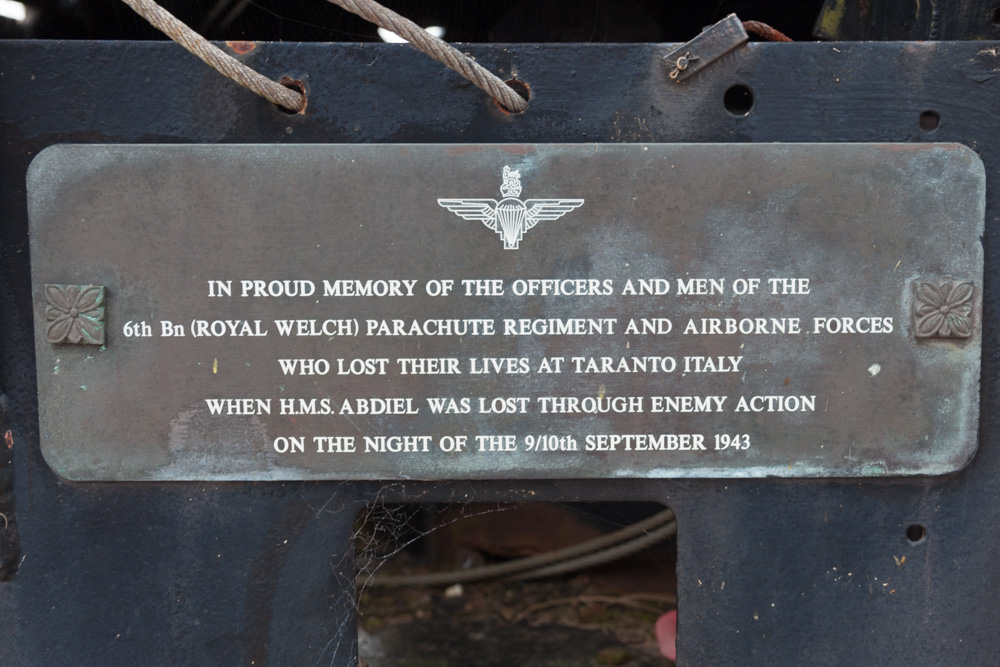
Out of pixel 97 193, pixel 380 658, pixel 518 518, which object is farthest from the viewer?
pixel 518 518

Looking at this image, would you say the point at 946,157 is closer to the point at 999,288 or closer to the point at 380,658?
the point at 999,288

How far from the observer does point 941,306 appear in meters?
1.13

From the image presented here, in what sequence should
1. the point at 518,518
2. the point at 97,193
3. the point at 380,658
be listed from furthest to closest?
the point at 518,518
the point at 380,658
the point at 97,193

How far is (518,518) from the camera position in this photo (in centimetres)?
219

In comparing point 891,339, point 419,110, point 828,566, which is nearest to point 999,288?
point 891,339

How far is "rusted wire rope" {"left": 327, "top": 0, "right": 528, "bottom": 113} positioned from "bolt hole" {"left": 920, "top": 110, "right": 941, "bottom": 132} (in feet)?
2.35

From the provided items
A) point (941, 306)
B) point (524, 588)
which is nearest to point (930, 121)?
point (941, 306)

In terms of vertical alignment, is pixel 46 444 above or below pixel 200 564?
above

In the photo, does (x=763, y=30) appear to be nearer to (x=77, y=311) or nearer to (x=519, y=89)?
(x=519, y=89)

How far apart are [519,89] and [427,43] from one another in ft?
0.62

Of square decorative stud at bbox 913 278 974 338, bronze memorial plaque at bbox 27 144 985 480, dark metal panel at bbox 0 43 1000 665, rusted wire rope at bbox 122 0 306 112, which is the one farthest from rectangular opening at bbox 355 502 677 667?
rusted wire rope at bbox 122 0 306 112

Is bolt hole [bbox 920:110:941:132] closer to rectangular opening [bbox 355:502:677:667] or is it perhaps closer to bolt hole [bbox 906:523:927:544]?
bolt hole [bbox 906:523:927:544]

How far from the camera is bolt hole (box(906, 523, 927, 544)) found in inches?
47.5

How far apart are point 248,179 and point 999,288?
1299 mm
